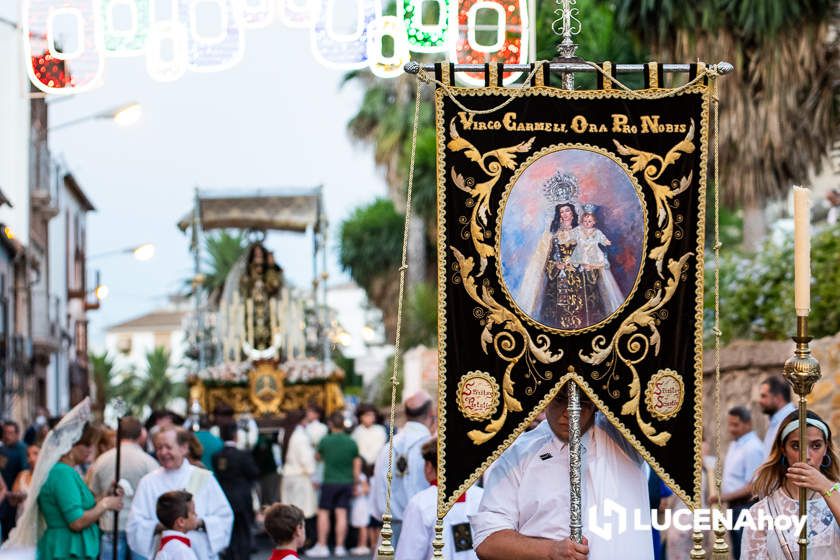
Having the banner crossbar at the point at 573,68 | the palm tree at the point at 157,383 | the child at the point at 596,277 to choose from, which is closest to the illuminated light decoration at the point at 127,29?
the banner crossbar at the point at 573,68

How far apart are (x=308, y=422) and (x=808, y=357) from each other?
1488 centimetres

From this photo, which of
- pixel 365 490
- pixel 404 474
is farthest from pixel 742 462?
pixel 365 490

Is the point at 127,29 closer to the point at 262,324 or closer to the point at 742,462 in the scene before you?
the point at 742,462

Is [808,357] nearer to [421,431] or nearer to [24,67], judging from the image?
[421,431]

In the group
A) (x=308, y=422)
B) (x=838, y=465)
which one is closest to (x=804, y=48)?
(x=308, y=422)

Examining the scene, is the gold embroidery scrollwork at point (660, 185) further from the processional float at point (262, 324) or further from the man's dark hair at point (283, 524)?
the processional float at point (262, 324)

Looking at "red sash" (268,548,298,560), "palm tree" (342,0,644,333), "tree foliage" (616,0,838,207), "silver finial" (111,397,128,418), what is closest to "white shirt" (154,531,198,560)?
"red sash" (268,548,298,560)

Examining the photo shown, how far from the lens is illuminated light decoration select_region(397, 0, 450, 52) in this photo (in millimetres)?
11969

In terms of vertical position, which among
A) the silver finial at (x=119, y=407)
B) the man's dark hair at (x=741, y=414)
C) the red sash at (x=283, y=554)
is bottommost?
the red sash at (x=283, y=554)

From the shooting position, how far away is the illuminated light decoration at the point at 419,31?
1197 cm

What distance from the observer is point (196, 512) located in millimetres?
10438

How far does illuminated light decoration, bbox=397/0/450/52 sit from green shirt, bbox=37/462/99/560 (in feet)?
13.7

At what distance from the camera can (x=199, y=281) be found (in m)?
24.9

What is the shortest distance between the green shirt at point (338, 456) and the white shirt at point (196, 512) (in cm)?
695
